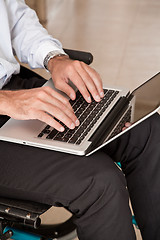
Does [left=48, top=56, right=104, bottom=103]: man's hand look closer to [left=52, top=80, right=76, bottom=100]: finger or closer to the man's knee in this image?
[left=52, top=80, right=76, bottom=100]: finger

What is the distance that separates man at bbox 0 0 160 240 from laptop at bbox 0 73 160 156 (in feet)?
0.08

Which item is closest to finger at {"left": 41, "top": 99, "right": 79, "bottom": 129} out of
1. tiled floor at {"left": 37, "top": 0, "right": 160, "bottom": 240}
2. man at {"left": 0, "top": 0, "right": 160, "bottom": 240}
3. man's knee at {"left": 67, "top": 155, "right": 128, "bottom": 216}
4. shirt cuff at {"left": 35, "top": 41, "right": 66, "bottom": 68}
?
man at {"left": 0, "top": 0, "right": 160, "bottom": 240}

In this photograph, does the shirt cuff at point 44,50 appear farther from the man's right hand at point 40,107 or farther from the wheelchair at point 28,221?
the man's right hand at point 40,107

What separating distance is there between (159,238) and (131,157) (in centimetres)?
26

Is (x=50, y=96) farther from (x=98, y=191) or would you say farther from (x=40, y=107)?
(x=98, y=191)

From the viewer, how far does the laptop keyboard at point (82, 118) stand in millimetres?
1226

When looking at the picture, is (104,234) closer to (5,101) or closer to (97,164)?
(97,164)

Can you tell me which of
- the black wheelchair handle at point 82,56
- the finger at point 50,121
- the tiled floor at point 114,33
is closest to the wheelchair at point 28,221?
the black wheelchair handle at point 82,56

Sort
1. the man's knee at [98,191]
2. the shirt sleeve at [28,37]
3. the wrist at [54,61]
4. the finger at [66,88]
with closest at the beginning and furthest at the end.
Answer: the man's knee at [98,191]
the finger at [66,88]
the wrist at [54,61]
the shirt sleeve at [28,37]

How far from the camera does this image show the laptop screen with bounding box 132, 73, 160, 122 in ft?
3.94

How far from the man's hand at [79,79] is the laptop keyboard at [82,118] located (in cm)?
3

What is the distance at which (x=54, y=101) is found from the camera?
122 centimetres

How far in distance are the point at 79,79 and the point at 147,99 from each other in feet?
0.80

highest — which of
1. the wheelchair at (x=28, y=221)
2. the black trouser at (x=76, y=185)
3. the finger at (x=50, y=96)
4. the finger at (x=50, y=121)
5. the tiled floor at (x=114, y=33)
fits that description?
the finger at (x=50, y=96)
